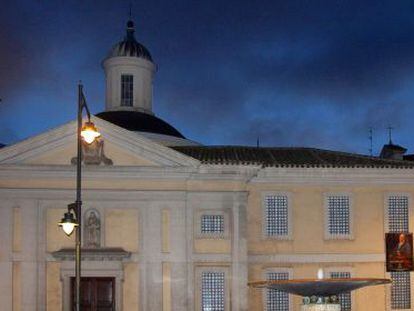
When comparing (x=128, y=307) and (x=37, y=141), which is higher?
(x=37, y=141)

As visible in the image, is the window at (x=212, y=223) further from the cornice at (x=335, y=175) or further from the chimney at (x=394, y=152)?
the chimney at (x=394, y=152)

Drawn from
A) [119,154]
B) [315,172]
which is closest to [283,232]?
[315,172]

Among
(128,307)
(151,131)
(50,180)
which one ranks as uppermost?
(151,131)

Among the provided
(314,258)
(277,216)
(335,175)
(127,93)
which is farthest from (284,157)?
(127,93)

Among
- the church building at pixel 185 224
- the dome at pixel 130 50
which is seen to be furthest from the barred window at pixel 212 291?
the dome at pixel 130 50

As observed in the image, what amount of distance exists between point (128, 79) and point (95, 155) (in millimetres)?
11227

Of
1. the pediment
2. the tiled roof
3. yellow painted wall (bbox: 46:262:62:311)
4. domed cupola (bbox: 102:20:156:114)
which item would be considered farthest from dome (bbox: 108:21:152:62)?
yellow painted wall (bbox: 46:262:62:311)

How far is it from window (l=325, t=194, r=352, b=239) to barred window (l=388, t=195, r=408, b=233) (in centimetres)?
162

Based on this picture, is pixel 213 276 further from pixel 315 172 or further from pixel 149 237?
pixel 315 172

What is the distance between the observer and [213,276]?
2892cm

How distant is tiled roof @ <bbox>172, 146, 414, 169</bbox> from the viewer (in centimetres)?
3012

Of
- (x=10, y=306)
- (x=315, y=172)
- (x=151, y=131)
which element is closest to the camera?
(x=10, y=306)

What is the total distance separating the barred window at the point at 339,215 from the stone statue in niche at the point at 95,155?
8.55 meters

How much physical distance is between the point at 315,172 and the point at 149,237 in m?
6.75
